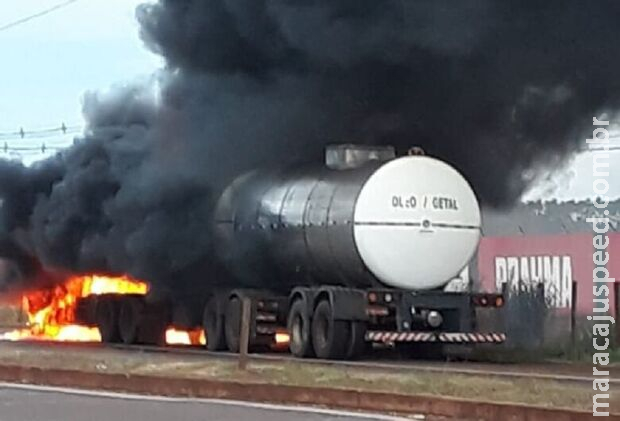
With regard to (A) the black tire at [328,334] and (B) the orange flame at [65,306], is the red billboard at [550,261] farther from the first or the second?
(A) the black tire at [328,334]

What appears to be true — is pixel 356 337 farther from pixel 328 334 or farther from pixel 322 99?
pixel 322 99

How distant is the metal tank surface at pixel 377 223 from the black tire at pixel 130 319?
15.5ft

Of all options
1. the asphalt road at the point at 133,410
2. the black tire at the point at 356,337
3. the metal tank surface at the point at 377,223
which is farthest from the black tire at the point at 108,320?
the asphalt road at the point at 133,410

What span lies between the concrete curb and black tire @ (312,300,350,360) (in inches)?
196

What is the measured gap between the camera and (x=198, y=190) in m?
29.8

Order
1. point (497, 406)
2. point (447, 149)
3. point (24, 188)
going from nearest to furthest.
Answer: point (497, 406), point (447, 149), point (24, 188)

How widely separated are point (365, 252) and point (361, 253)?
0.07 metres

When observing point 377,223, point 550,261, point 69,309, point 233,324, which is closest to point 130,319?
point 69,309

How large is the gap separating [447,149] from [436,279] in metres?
4.66

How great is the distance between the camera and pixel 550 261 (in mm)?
43938

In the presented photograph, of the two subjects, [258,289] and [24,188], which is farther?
[24,188]

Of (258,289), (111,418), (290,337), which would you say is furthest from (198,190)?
(111,418)

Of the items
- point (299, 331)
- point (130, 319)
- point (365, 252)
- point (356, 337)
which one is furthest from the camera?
point (130, 319)

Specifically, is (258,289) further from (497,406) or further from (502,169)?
(497,406)
